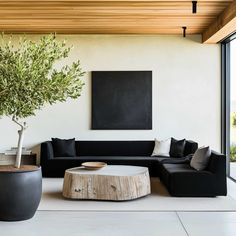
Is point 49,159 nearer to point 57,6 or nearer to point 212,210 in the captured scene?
point 57,6

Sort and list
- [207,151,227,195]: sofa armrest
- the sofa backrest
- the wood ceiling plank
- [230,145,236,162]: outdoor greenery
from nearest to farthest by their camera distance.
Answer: [207,151,227,195]: sofa armrest < the wood ceiling plank < [230,145,236,162]: outdoor greenery < the sofa backrest

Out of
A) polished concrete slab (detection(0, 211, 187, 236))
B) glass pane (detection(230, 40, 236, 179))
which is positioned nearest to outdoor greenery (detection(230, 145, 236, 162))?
glass pane (detection(230, 40, 236, 179))

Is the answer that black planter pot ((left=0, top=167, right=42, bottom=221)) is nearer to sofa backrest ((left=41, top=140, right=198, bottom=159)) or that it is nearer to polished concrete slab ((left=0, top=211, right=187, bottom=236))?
polished concrete slab ((left=0, top=211, right=187, bottom=236))

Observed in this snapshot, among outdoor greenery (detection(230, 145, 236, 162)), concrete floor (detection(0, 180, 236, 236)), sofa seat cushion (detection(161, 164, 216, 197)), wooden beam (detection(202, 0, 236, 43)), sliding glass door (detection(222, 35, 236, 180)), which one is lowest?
concrete floor (detection(0, 180, 236, 236))

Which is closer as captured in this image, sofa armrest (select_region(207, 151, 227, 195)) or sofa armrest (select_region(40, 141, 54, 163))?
sofa armrest (select_region(207, 151, 227, 195))

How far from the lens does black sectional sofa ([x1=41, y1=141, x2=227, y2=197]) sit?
19.4ft

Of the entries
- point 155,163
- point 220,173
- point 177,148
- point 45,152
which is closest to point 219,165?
point 220,173

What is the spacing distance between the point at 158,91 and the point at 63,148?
2353 millimetres

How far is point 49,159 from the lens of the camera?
7625 mm

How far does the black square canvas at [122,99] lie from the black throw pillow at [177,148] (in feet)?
2.45

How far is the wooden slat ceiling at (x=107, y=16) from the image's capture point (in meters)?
6.13

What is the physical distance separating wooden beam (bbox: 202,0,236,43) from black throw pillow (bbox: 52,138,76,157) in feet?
11.5

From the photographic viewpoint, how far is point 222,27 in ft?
22.2

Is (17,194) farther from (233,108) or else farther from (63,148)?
(233,108)
